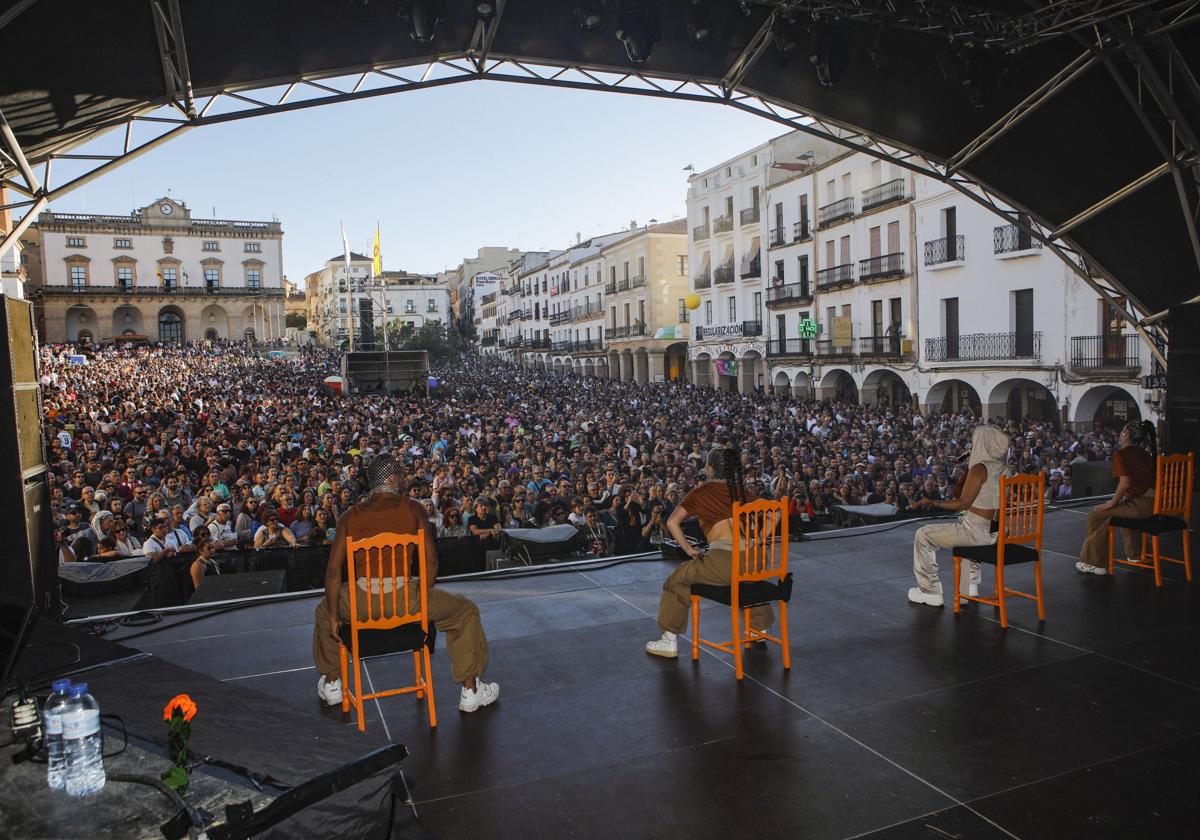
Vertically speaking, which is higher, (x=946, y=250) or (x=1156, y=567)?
(x=946, y=250)

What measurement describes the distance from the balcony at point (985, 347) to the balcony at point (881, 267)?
7.82ft

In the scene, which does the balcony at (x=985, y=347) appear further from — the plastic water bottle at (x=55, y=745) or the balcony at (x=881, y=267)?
the plastic water bottle at (x=55, y=745)

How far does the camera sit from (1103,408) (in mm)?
18781

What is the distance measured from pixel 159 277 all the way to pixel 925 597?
243ft

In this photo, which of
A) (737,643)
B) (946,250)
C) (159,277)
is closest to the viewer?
(737,643)

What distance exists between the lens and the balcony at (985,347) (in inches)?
768

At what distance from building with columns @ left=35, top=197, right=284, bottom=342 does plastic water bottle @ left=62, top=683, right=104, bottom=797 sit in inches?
2750

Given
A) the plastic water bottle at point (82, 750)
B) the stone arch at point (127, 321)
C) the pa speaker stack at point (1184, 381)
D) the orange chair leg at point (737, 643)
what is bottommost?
the orange chair leg at point (737, 643)

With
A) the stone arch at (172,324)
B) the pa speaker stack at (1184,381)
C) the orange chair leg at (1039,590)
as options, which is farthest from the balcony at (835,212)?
Answer: the stone arch at (172,324)

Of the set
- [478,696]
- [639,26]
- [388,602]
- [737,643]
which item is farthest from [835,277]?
[388,602]

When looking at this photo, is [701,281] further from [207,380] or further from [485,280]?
[485,280]

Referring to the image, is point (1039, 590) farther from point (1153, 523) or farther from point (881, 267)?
point (881, 267)

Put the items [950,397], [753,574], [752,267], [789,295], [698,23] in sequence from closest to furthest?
[753,574] < [698,23] < [950,397] < [789,295] < [752,267]

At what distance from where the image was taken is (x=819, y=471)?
1256 centimetres
